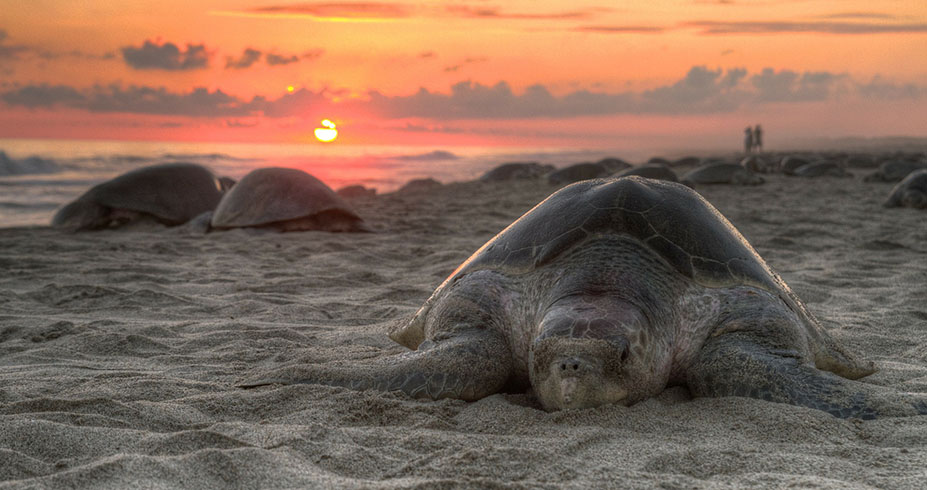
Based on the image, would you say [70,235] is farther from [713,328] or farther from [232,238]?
[713,328]

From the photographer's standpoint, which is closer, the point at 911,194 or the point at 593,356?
the point at 593,356

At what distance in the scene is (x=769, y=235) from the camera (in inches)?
335

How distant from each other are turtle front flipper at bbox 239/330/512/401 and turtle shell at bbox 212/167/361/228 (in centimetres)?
647

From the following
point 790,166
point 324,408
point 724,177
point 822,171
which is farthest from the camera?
point 790,166

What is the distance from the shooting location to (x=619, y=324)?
254cm

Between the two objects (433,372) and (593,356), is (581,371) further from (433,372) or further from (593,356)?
(433,372)

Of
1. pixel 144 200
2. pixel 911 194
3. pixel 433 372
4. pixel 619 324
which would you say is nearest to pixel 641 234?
pixel 619 324

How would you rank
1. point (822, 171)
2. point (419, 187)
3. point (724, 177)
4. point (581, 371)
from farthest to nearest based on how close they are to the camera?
1. point (822, 171)
2. point (419, 187)
3. point (724, 177)
4. point (581, 371)

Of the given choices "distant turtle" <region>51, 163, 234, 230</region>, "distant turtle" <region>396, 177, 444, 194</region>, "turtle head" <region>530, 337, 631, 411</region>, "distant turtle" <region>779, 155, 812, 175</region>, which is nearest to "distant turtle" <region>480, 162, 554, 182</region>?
"distant turtle" <region>396, 177, 444, 194</region>

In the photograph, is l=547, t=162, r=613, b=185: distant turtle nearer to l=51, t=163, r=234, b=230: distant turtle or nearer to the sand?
l=51, t=163, r=234, b=230: distant turtle

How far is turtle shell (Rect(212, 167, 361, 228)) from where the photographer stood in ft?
30.3

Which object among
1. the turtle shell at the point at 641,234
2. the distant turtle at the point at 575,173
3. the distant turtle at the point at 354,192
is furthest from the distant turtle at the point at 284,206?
the distant turtle at the point at 575,173

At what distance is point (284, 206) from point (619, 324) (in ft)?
24.3

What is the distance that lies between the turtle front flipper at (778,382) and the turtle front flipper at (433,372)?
0.81 meters
